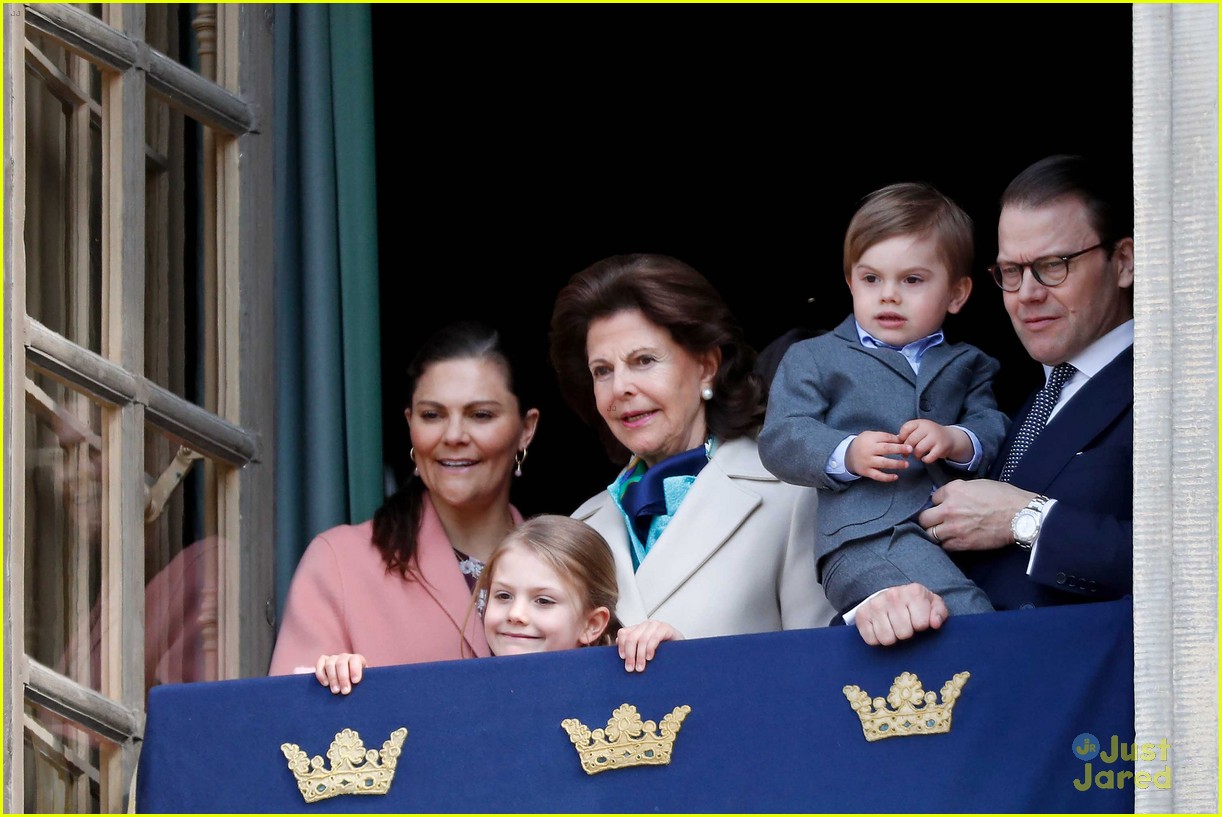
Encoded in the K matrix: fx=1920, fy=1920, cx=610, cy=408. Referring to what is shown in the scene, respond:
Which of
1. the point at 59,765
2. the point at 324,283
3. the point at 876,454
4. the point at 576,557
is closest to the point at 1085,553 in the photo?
the point at 876,454

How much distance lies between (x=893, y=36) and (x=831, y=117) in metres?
0.26

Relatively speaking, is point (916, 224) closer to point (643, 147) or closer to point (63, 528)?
point (63, 528)

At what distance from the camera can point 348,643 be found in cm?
367

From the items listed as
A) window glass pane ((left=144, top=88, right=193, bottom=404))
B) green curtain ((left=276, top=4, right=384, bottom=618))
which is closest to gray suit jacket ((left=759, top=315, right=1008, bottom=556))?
green curtain ((left=276, top=4, right=384, bottom=618))

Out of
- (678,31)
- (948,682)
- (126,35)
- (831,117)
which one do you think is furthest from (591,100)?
(948,682)

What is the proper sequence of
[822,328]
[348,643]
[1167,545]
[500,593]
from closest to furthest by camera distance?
[1167,545]
[500,593]
[348,643]
[822,328]

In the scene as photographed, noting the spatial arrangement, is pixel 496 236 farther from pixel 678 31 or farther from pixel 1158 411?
pixel 1158 411

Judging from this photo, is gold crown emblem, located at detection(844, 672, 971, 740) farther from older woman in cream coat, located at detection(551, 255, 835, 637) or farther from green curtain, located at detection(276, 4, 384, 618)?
green curtain, located at detection(276, 4, 384, 618)

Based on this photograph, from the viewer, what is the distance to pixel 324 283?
4223mm

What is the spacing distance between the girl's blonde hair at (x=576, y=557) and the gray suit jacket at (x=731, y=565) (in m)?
0.07

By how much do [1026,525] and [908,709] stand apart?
0.33m

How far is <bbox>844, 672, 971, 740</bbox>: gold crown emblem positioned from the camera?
2783 mm

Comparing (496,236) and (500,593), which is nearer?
(500,593)

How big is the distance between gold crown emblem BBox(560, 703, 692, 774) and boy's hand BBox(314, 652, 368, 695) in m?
0.37
